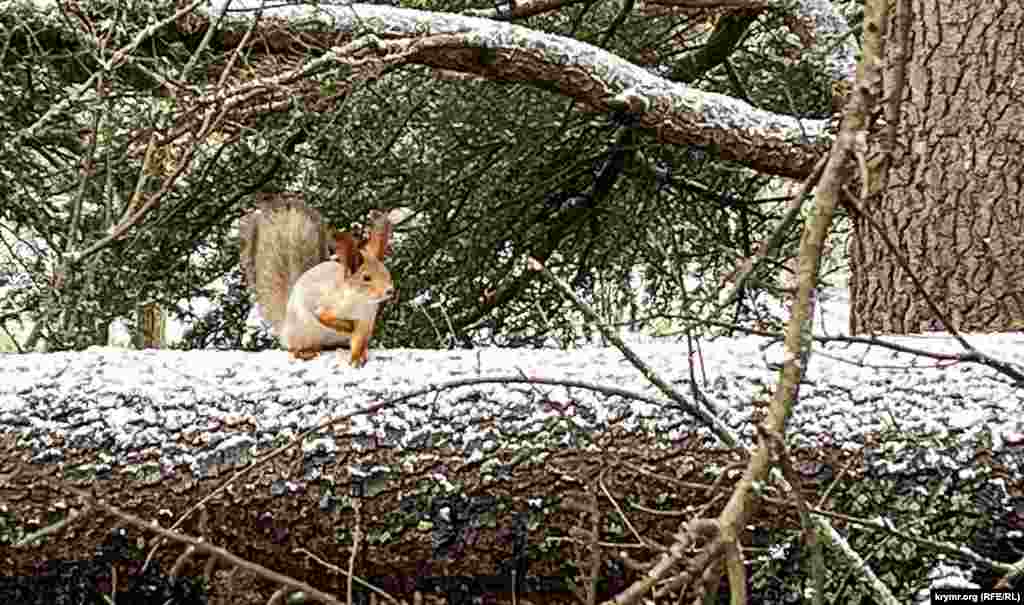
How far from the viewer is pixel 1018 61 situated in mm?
2684

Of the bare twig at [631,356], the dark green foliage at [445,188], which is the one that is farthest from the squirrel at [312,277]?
the bare twig at [631,356]

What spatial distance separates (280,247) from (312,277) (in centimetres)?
24

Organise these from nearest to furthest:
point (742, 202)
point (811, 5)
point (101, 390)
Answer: point (101, 390) < point (811, 5) < point (742, 202)

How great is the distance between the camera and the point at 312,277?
229 cm

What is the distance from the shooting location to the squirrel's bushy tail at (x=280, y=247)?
2.48 m

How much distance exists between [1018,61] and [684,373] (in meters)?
1.17

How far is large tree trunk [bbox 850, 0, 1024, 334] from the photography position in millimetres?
2631

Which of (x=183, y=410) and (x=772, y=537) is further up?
(x=183, y=410)

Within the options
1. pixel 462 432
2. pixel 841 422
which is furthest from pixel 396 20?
pixel 841 422

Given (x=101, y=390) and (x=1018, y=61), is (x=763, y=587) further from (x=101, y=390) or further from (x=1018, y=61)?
(x=1018, y=61)

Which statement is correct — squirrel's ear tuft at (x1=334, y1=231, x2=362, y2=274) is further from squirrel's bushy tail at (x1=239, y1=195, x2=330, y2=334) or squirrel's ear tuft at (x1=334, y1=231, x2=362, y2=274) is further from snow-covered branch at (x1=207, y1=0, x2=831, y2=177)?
snow-covered branch at (x1=207, y1=0, x2=831, y2=177)

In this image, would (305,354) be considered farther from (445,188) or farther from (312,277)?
(445,188)

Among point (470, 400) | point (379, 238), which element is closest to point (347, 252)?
point (379, 238)

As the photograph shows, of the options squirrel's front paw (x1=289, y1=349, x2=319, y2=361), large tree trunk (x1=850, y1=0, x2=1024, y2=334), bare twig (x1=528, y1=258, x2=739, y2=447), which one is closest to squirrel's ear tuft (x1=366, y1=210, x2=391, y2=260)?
squirrel's front paw (x1=289, y1=349, x2=319, y2=361)
